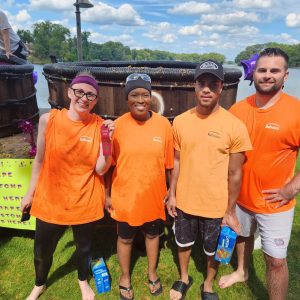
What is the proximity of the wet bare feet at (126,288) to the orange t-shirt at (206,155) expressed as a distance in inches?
44.0

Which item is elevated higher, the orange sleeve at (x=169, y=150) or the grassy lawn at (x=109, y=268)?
the orange sleeve at (x=169, y=150)

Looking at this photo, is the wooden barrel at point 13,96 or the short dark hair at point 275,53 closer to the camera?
the short dark hair at point 275,53

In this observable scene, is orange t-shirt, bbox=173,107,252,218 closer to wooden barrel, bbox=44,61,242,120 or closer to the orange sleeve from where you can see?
the orange sleeve

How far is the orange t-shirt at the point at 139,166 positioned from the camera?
105 inches

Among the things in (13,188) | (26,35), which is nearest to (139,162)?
(13,188)

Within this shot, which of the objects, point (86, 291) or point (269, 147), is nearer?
point (269, 147)

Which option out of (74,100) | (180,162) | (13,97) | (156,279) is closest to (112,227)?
(156,279)

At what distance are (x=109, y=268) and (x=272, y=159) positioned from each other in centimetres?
241

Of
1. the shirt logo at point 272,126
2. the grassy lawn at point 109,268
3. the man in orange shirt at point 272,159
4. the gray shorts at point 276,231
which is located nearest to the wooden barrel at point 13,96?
the grassy lawn at point 109,268

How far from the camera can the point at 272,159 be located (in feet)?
8.37

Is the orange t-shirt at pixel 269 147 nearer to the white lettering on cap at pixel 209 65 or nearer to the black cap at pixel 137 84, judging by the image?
the white lettering on cap at pixel 209 65

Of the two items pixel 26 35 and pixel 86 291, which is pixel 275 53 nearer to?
pixel 86 291

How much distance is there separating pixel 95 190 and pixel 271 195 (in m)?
1.66

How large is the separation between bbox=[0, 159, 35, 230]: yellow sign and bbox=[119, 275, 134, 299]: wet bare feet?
1558 millimetres
